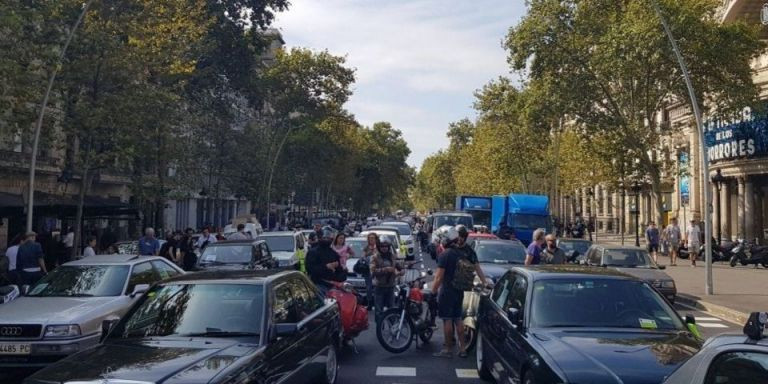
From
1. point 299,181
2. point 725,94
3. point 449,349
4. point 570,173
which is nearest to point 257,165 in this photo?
point 299,181

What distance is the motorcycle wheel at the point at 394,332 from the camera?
1102 centimetres

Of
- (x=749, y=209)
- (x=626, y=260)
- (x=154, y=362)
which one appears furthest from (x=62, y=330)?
(x=749, y=209)

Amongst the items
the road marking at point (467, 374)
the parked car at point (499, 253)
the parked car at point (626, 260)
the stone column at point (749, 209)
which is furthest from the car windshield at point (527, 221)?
the road marking at point (467, 374)

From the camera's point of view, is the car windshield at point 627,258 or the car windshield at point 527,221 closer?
the car windshield at point 627,258

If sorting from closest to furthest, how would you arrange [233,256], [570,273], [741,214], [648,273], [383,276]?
1. [570,273]
2. [383,276]
3. [648,273]
4. [233,256]
5. [741,214]

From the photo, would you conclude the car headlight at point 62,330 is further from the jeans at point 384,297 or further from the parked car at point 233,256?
the parked car at point 233,256

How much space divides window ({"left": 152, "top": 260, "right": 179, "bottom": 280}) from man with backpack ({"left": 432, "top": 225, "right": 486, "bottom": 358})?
181 inches

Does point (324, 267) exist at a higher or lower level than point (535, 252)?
lower

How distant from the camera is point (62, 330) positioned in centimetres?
904

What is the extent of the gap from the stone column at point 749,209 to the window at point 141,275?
33725mm

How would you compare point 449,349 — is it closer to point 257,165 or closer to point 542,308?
point 542,308

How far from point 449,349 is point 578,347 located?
14.6ft

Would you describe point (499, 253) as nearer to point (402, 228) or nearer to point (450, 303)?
point (450, 303)

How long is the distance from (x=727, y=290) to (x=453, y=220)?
1915 centimetres
